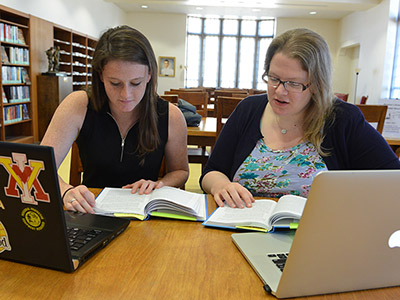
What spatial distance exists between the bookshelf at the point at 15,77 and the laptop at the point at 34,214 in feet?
15.9

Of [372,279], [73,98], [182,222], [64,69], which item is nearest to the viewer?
[372,279]

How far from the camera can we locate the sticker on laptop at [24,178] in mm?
651

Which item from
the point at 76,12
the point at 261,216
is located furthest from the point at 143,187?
the point at 76,12

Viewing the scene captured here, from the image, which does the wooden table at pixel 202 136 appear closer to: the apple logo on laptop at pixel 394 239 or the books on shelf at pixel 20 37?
the apple logo on laptop at pixel 394 239

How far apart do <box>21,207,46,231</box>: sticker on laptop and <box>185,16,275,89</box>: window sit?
11592mm

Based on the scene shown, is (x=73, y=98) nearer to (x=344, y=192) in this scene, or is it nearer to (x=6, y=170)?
(x=6, y=170)

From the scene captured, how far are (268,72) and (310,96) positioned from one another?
179 mm

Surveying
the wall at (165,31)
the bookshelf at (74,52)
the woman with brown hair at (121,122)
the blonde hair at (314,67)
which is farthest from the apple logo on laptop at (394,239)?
the wall at (165,31)

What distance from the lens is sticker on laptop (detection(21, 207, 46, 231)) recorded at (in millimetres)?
702

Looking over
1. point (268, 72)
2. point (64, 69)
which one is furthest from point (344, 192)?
point (64, 69)

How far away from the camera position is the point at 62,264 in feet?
2.43

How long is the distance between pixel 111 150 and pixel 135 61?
0.40 meters

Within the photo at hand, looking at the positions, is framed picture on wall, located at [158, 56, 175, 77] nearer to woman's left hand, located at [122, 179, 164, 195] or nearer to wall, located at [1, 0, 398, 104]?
wall, located at [1, 0, 398, 104]

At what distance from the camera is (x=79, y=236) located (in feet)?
2.85
